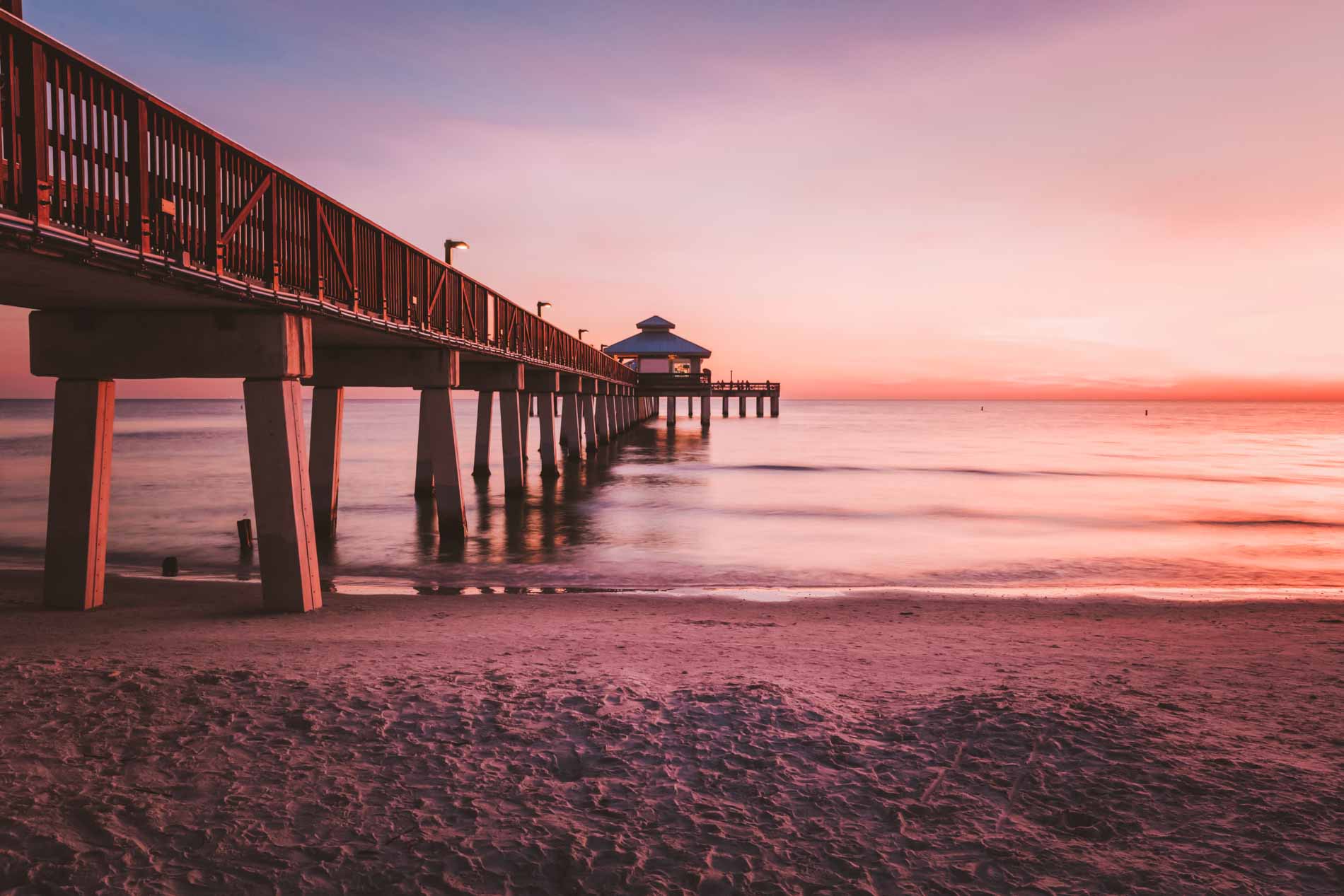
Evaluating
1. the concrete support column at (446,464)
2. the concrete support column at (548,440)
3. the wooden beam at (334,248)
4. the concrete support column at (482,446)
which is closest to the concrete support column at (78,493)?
the wooden beam at (334,248)

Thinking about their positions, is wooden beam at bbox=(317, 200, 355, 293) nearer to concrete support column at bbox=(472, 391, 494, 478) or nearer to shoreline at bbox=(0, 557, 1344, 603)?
shoreline at bbox=(0, 557, 1344, 603)

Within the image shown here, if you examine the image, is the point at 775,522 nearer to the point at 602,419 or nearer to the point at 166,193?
the point at 166,193

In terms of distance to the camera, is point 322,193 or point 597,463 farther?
point 597,463

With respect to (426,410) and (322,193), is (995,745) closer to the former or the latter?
Answer: (322,193)

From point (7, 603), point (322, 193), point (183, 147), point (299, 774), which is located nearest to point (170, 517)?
point (7, 603)

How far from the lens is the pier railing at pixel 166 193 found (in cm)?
564

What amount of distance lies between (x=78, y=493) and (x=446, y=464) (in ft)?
28.8

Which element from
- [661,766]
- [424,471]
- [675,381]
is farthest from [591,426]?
[661,766]

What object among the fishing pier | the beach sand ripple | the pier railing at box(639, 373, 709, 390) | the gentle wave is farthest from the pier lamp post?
the pier railing at box(639, 373, 709, 390)

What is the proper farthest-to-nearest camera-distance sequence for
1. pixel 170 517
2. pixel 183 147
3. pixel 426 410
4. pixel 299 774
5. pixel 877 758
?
1. pixel 170 517
2. pixel 426 410
3. pixel 183 147
4. pixel 877 758
5. pixel 299 774

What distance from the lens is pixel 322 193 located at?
10.5m

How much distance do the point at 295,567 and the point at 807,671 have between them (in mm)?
6148

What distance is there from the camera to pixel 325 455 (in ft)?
60.3

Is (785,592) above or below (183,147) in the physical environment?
below
